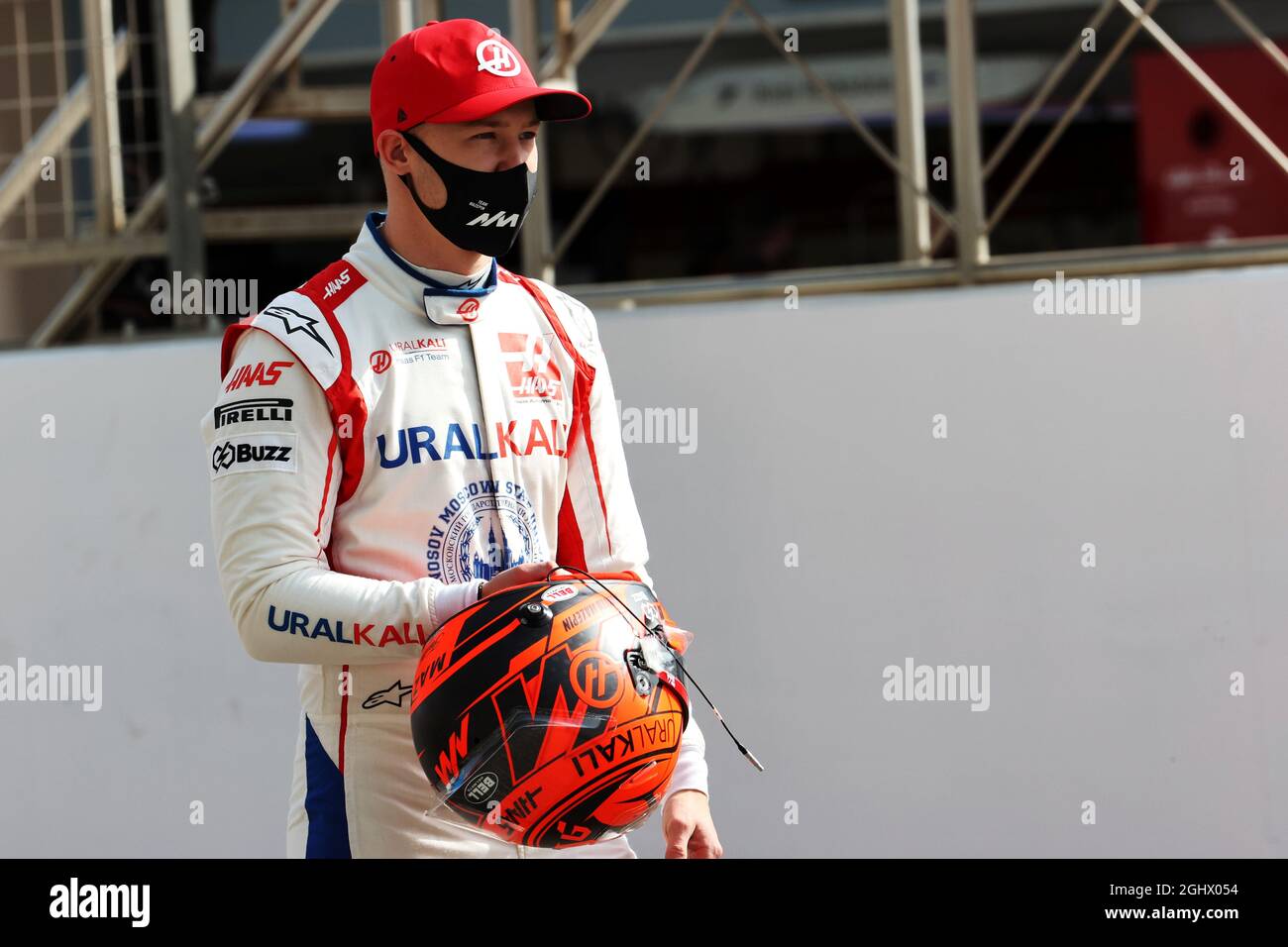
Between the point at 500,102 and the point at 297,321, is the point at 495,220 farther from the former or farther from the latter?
the point at 297,321

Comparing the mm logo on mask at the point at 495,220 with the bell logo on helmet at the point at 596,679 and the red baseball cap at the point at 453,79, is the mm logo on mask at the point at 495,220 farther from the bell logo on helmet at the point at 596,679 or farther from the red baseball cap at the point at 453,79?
the bell logo on helmet at the point at 596,679

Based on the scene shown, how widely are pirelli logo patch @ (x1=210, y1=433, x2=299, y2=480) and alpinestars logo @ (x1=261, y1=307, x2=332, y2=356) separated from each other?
0.14 meters

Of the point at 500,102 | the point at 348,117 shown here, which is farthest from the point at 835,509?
the point at 348,117

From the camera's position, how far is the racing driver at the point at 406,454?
190 centimetres

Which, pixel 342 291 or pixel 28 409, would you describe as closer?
pixel 342 291

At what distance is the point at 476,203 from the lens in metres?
2.04

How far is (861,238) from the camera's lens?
9.34m

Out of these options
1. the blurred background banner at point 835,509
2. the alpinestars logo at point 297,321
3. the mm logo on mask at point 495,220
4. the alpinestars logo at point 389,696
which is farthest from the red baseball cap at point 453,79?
the blurred background banner at point 835,509

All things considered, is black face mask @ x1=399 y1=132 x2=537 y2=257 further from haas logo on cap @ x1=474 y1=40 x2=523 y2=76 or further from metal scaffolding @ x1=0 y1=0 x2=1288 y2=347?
metal scaffolding @ x1=0 y1=0 x2=1288 y2=347

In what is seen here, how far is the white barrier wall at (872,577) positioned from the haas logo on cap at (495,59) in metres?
1.67

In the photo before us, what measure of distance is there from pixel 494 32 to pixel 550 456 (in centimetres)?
57

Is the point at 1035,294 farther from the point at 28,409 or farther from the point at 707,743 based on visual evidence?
the point at 28,409
